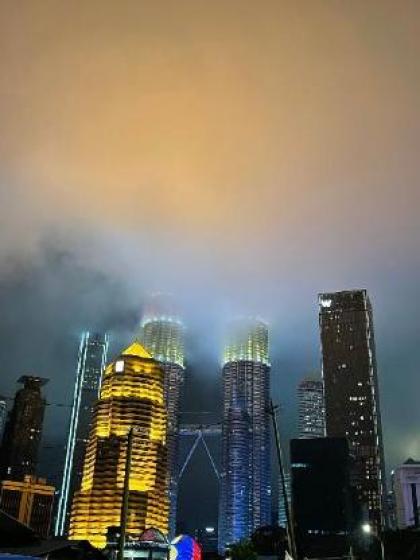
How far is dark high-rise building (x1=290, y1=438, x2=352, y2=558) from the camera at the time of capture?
439 feet

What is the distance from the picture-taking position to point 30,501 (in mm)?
180875

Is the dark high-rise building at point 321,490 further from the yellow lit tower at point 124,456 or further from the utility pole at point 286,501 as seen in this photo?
the utility pole at point 286,501

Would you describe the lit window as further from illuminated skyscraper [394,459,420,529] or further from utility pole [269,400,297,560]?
utility pole [269,400,297,560]

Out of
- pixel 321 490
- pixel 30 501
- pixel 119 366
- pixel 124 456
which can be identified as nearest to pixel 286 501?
pixel 321 490

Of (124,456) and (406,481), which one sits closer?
(124,456)

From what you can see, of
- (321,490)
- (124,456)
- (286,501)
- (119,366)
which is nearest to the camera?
(286,501)

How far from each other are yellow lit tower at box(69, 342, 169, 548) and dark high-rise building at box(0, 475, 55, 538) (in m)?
23.8

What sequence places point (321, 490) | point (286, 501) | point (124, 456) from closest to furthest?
point (286, 501), point (321, 490), point (124, 456)

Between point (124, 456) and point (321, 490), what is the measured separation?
52067mm

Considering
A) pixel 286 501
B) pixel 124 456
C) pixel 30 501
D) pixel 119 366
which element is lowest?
pixel 286 501

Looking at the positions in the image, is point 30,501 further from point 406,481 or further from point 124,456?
point 406,481

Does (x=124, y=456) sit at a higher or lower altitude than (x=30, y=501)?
higher

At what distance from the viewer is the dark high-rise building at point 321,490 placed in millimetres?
133750

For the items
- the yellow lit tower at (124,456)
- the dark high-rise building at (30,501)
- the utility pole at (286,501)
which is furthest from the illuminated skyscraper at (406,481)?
the utility pole at (286,501)
